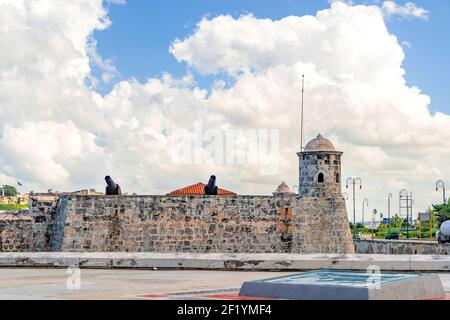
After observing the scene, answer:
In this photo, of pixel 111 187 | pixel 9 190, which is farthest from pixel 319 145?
pixel 9 190

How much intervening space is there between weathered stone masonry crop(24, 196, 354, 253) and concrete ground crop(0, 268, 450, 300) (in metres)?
10.1

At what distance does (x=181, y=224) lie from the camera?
22.1 m

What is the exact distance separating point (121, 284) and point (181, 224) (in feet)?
42.6

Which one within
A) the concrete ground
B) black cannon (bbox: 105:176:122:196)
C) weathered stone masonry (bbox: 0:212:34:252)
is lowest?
the concrete ground

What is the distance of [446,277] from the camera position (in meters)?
10.3

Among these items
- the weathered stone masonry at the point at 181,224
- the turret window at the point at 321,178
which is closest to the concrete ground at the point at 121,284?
the weathered stone masonry at the point at 181,224

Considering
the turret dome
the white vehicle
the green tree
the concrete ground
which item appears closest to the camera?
the concrete ground

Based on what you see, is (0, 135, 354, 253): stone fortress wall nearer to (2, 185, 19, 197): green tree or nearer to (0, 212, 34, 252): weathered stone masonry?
(0, 212, 34, 252): weathered stone masonry

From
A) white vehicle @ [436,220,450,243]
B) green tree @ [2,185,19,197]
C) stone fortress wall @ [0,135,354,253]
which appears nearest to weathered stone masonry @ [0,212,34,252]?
stone fortress wall @ [0,135,354,253]

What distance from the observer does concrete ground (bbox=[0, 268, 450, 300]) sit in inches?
299

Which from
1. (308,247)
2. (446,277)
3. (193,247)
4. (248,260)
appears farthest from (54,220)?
(446,277)

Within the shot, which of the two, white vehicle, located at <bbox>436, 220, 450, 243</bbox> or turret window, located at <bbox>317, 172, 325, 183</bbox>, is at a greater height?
turret window, located at <bbox>317, 172, 325, 183</bbox>
